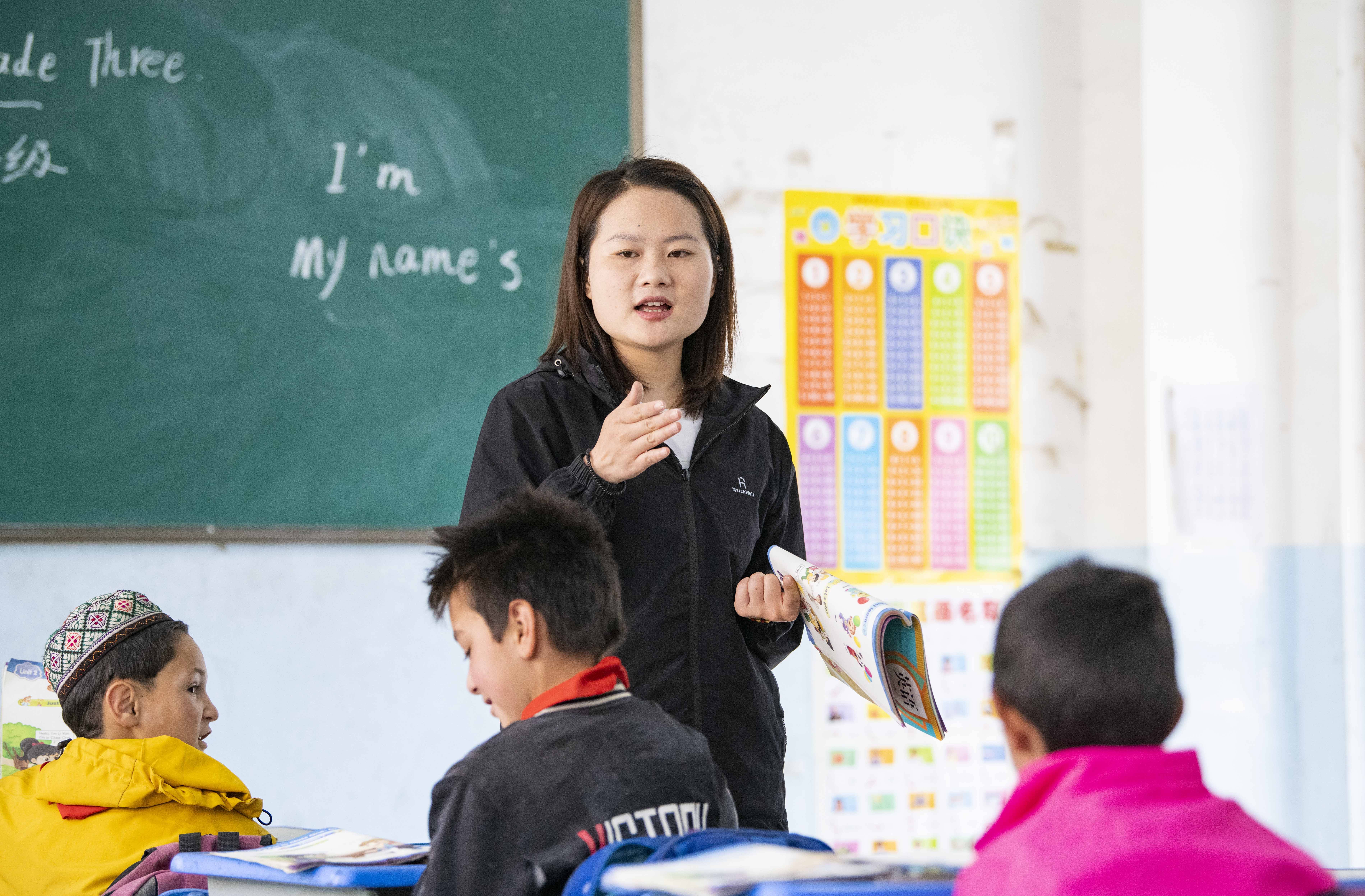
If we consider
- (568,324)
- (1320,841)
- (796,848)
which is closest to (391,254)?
(568,324)

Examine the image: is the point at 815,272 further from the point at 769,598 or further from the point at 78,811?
the point at 78,811

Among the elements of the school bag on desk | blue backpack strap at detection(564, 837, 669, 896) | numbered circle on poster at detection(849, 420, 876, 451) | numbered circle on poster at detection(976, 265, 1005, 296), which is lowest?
the school bag on desk

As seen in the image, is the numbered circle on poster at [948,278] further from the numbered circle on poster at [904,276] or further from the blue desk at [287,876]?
the blue desk at [287,876]

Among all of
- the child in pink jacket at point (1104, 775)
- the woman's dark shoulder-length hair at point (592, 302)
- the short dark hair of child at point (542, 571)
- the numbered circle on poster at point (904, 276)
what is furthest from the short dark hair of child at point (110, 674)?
the numbered circle on poster at point (904, 276)

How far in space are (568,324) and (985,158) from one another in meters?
1.90

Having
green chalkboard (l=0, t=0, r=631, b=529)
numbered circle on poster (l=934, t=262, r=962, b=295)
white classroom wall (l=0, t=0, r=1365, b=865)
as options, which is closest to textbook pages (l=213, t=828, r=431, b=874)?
green chalkboard (l=0, t=0, r=631, b=529)

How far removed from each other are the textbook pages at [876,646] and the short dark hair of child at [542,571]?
0.24 m

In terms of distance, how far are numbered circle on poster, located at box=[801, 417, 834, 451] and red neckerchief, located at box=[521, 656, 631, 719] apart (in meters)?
1.82

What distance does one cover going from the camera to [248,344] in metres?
2.57

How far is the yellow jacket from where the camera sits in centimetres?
138

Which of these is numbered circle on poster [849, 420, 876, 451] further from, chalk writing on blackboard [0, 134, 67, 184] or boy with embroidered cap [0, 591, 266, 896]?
chalk writing on blackboard [0, 134, 67, 184]

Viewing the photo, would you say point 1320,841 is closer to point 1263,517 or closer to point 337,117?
point 1263,517

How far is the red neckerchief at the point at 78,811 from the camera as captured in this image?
141cm

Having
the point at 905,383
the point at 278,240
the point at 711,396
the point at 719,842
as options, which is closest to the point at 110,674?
the point at 711,396
